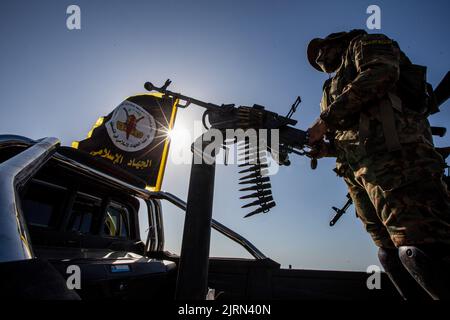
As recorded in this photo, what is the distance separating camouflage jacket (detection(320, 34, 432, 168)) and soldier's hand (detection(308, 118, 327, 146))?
12cm

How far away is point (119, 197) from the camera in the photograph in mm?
2967

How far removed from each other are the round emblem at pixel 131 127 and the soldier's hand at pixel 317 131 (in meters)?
6.10

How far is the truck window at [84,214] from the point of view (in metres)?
2.41

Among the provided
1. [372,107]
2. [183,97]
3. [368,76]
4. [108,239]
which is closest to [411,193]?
[372,107]

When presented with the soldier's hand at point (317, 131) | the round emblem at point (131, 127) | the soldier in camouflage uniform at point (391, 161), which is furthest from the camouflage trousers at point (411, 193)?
the round emblem at point (131, 127)

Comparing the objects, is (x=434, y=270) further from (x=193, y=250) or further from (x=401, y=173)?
(x=193, y=250)

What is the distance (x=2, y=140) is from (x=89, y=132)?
6.86 meters

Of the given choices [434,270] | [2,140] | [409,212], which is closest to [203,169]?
[2,140]

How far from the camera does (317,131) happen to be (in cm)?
213

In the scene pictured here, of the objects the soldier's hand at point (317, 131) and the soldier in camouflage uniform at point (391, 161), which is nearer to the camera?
the soldier in camouflage uniform at point (391, 161)

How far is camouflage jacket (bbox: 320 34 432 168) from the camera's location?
63.1 inches

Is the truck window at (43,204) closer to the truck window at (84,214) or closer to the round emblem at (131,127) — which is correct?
the truck window at (84,214)

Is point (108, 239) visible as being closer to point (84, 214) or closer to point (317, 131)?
point (84, 214)
